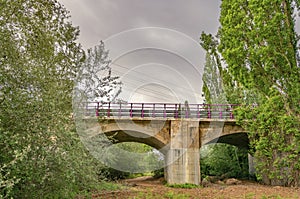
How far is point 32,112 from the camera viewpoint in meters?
5.38

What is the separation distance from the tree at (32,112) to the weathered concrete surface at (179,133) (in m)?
9.23

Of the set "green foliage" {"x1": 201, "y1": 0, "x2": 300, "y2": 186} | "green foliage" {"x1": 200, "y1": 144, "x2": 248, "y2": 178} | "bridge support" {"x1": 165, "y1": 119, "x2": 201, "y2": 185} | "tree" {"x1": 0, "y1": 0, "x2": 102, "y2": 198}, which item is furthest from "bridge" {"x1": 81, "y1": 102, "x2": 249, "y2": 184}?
"tree" {"x1": 0, "y1": 0, "x2": 102, "y2": 198}

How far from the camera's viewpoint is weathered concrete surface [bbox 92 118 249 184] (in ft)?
52.1

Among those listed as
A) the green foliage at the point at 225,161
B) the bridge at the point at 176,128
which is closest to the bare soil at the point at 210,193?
the bridge at the point at 176,128

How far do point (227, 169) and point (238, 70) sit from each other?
36.1 feet

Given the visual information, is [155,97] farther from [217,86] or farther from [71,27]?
[217,86]

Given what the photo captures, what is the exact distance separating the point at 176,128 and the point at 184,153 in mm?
1648

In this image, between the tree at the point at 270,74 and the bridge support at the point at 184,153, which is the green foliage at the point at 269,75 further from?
the bridge support at the point at 184,153

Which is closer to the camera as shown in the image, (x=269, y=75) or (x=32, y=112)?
(x=32, y=112)

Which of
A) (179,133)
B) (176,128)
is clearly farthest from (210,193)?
(176,128)

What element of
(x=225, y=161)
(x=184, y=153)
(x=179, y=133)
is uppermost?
(x=179, y=133)

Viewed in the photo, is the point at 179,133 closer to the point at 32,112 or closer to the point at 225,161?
the point at 225,161

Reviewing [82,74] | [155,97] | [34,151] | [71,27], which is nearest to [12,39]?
[34,151]

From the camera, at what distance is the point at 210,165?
22.8 meters
